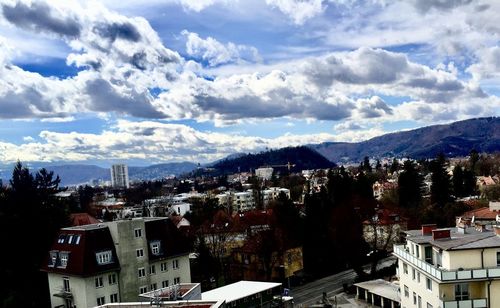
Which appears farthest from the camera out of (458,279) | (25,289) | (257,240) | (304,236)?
(304,236)

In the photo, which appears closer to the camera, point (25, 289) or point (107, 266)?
point (107, 266)

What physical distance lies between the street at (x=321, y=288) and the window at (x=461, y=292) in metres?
21.6

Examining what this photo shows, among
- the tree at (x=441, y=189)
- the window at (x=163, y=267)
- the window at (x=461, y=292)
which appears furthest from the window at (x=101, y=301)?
the tree at (x=441, y=189)

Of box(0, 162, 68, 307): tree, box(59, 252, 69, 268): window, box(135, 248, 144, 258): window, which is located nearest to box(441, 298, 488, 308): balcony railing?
box(135, 248, 144, 258): window

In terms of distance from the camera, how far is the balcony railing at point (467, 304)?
101 feet

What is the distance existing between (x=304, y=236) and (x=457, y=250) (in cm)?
3536

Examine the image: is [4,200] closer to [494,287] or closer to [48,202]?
[48,202]

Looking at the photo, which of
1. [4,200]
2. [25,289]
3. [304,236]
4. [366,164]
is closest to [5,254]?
[25,289]

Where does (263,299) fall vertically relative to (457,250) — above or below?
below

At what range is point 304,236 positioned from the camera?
65.3m

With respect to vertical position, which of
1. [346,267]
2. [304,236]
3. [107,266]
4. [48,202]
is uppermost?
→ [48,202]

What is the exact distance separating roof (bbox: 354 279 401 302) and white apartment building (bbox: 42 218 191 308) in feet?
63.4

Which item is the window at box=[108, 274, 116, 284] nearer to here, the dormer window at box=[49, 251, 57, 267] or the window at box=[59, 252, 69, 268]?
the window at box=[59, 252, 69, 268]

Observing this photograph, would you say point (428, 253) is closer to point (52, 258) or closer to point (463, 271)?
point (463, 271)
